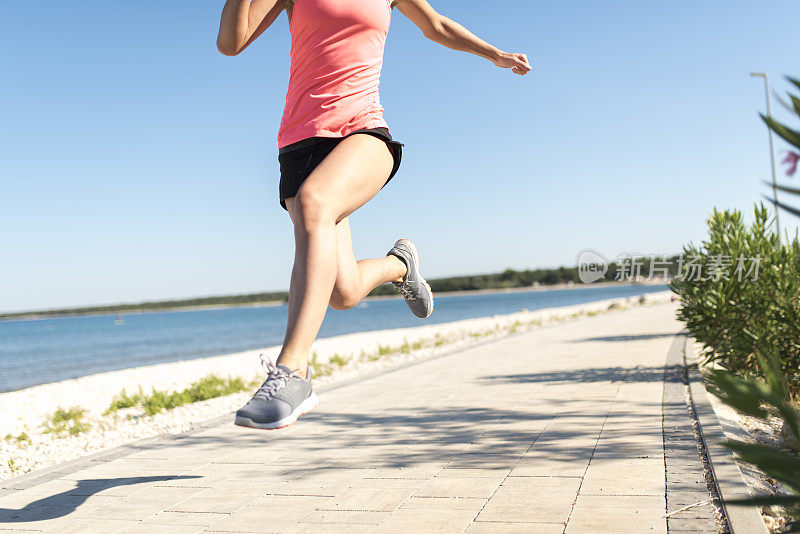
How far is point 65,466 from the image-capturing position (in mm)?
4617

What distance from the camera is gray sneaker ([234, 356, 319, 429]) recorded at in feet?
7.36

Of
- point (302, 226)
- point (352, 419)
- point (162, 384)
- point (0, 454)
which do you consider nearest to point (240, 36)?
point (302, 226)

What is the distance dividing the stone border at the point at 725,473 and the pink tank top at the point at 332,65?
1618mm

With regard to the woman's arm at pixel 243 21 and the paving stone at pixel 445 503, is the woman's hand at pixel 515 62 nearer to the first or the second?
the woman's arm at pixel 243 21

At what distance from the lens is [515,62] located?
3.17 m

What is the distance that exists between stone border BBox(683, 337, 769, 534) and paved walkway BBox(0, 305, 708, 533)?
0.28 metres

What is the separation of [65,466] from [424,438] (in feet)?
8.50

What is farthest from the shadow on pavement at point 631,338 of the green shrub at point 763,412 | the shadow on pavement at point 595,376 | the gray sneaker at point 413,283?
the green shrub at point 763,412

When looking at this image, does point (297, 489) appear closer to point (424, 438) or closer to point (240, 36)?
point (424, 438)

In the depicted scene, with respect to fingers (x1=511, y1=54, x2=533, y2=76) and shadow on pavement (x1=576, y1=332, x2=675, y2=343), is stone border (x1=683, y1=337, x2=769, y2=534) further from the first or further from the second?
shadow on pavement (x1=576, y1=332, x2=675, y2=343)

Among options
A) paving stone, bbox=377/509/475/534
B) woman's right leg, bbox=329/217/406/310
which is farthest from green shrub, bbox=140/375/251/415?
woman's right leg, bbox=329/217/406/310

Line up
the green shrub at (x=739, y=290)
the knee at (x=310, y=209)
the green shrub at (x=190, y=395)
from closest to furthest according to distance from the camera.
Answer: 1. the knee at (x=310, y=209)
2. the green shrub at (x=739, y=290)
3. the green shrub at (x=190, y=395)

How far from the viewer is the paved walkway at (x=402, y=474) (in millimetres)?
3045

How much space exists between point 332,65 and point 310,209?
625mm
